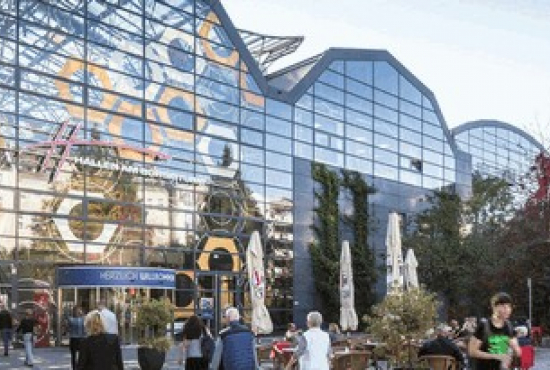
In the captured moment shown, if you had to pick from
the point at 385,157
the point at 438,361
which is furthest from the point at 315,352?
the point at 385,157

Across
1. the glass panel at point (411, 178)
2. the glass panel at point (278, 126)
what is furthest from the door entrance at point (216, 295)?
the glass panel at point (411, 178)

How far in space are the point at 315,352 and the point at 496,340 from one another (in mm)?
3963

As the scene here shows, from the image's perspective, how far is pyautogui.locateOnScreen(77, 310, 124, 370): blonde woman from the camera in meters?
8.26

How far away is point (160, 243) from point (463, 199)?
2961 centimetres

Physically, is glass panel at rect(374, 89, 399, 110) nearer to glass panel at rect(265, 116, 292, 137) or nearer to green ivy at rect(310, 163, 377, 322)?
green ivy at rect(310, 163, 377, 322)

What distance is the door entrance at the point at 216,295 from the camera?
130ft

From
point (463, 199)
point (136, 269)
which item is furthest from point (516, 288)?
point (463, 199)

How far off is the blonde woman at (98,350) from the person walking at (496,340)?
3507mm

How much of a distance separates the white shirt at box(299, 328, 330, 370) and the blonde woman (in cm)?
336

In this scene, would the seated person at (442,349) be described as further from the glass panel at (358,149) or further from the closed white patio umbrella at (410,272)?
the glass panel at (358,149)

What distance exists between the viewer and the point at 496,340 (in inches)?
293

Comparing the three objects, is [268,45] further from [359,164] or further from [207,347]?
[207,347]

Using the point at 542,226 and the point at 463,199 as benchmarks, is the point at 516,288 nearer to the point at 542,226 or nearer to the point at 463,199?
the point at 542,226

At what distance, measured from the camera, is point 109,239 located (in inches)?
1406
